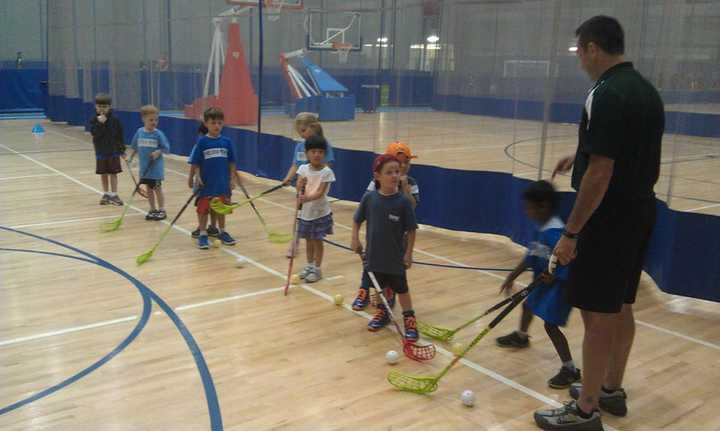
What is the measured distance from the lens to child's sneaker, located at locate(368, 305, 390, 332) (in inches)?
182

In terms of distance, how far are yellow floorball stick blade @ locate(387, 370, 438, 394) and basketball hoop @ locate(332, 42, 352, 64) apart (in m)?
8.14

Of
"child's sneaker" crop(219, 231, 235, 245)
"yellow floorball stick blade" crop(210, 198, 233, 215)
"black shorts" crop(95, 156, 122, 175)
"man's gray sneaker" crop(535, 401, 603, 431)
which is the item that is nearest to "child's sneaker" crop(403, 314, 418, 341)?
"man's gray sneaker" crop(535, 401, 603, 431)

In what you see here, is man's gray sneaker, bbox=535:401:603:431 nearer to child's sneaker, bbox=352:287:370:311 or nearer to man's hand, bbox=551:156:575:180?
man's hand, bbox=551:156:575:180

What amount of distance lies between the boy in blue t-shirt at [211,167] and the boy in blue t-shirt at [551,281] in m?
3.54

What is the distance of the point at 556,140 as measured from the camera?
21.4 ft

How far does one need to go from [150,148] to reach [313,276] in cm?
325

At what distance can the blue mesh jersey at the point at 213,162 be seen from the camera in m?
6.47

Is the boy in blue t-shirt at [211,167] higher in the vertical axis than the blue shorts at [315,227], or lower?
higher

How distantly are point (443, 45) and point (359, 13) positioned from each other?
2041mm

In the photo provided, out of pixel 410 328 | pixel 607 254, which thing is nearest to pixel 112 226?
pixel 410 328

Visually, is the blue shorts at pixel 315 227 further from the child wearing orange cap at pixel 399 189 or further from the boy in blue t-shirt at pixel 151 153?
the boy in blue t-shirt at pixel 151 153

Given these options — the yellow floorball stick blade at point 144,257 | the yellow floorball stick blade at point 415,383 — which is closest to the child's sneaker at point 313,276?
the yellow floorball stick blade at point 144,257

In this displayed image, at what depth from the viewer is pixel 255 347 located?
168 inches

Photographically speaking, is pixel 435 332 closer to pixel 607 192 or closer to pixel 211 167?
pixel 607 192
